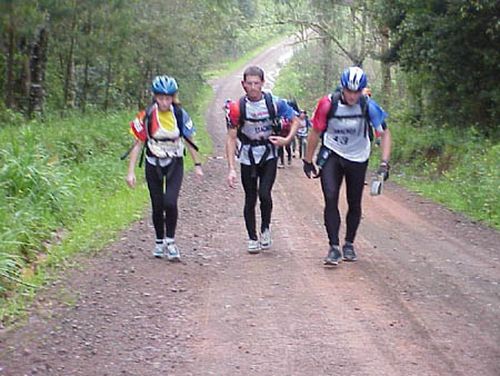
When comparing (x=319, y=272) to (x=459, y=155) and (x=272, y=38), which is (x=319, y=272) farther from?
(x=272, y=38)

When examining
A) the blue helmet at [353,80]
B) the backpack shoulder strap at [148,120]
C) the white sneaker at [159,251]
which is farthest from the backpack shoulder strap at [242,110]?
the white sneaker at [159,251]

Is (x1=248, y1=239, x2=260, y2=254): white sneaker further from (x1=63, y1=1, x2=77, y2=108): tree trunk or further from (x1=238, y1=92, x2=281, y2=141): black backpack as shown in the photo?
(x1=63, y1=1, x2=77, y2=108): tree trunk

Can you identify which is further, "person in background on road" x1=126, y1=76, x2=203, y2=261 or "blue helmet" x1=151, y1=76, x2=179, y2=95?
"person in background on road" x1=126, y1=76, x2=203, y2=261

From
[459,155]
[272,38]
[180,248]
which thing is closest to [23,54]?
[459,155]

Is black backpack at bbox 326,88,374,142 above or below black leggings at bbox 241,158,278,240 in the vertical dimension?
above

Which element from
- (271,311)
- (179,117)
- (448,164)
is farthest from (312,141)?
(448,164)

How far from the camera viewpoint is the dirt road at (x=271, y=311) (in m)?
5.87

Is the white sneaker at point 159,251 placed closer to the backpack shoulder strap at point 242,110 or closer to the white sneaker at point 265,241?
the white sneaker at point 265,241

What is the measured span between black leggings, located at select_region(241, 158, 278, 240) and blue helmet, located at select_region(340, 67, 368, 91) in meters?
1.40

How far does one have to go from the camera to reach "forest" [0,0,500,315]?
11.6 m

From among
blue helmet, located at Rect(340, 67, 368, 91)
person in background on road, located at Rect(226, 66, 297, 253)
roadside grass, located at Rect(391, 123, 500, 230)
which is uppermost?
blue helmet, located at Rect(340, 67, 368, 91)

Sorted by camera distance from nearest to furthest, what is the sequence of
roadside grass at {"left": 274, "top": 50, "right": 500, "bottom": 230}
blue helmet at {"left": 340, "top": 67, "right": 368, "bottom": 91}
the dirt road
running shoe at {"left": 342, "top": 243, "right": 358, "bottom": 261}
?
1. the dirt road
2. blue helmet at {"left": 340, "top": 67, "right": 368, "bottom": 91}
3. running shoe at {"left": 342, "top": 243, "right": 358, "bottom": 261}
4. roadside grass at {"left": 274, "top": 50, "right": 500, "bottom": 230}

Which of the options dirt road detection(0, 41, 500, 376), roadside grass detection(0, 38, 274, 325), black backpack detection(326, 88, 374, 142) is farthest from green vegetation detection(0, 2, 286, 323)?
black backpack detection(326, 88, 374, 142)

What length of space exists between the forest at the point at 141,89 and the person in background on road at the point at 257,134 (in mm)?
2263
